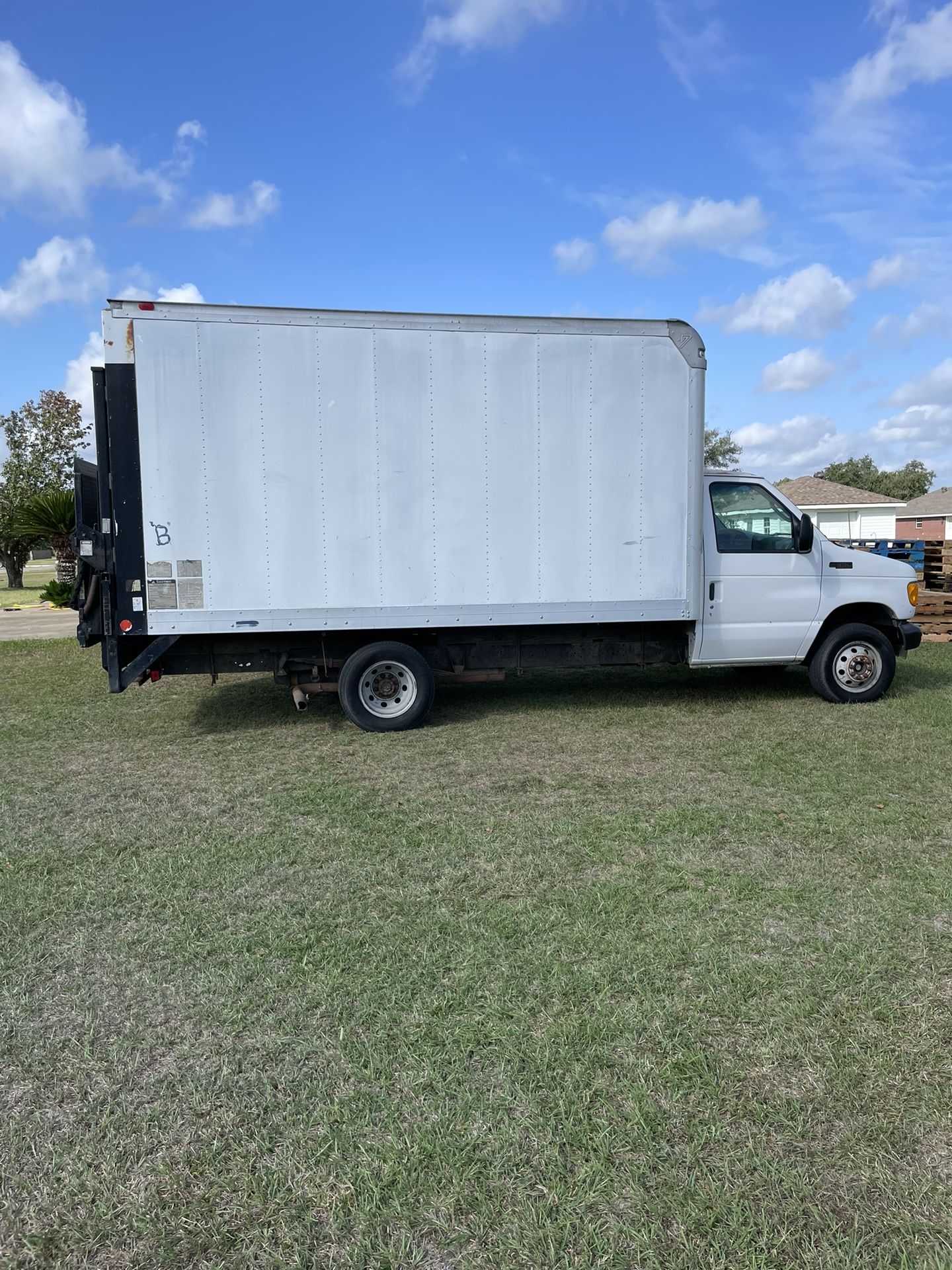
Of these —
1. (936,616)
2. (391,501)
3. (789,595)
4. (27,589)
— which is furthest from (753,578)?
(27,589)

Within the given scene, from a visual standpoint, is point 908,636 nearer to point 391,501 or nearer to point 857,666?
point 857,666

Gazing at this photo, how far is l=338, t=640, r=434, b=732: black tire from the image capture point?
7801 millimetres

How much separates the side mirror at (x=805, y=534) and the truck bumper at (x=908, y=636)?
1.40 meters

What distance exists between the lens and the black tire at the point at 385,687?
7801 mm

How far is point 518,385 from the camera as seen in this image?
24.7ft

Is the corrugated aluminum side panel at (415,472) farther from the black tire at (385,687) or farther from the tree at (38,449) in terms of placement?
the tree at (38,449)

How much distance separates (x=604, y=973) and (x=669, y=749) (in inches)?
150

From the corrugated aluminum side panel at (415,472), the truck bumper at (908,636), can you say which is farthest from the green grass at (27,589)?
the truck bumper at (908,636)

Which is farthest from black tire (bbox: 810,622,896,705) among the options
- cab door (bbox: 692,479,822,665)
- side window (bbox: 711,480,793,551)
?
side window (bbox: 711,480,793,551)

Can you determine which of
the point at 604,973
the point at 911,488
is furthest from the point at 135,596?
the point at 911,488

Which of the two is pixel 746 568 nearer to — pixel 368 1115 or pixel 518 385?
pixel 518 385

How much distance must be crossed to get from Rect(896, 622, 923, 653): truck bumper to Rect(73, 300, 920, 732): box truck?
1.54 metres

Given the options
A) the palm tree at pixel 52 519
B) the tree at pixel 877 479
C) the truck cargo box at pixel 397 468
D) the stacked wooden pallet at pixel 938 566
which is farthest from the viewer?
the tree at pixel 877 479

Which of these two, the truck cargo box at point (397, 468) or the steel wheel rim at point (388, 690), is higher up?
the truck cargo box at point (397, 468)
